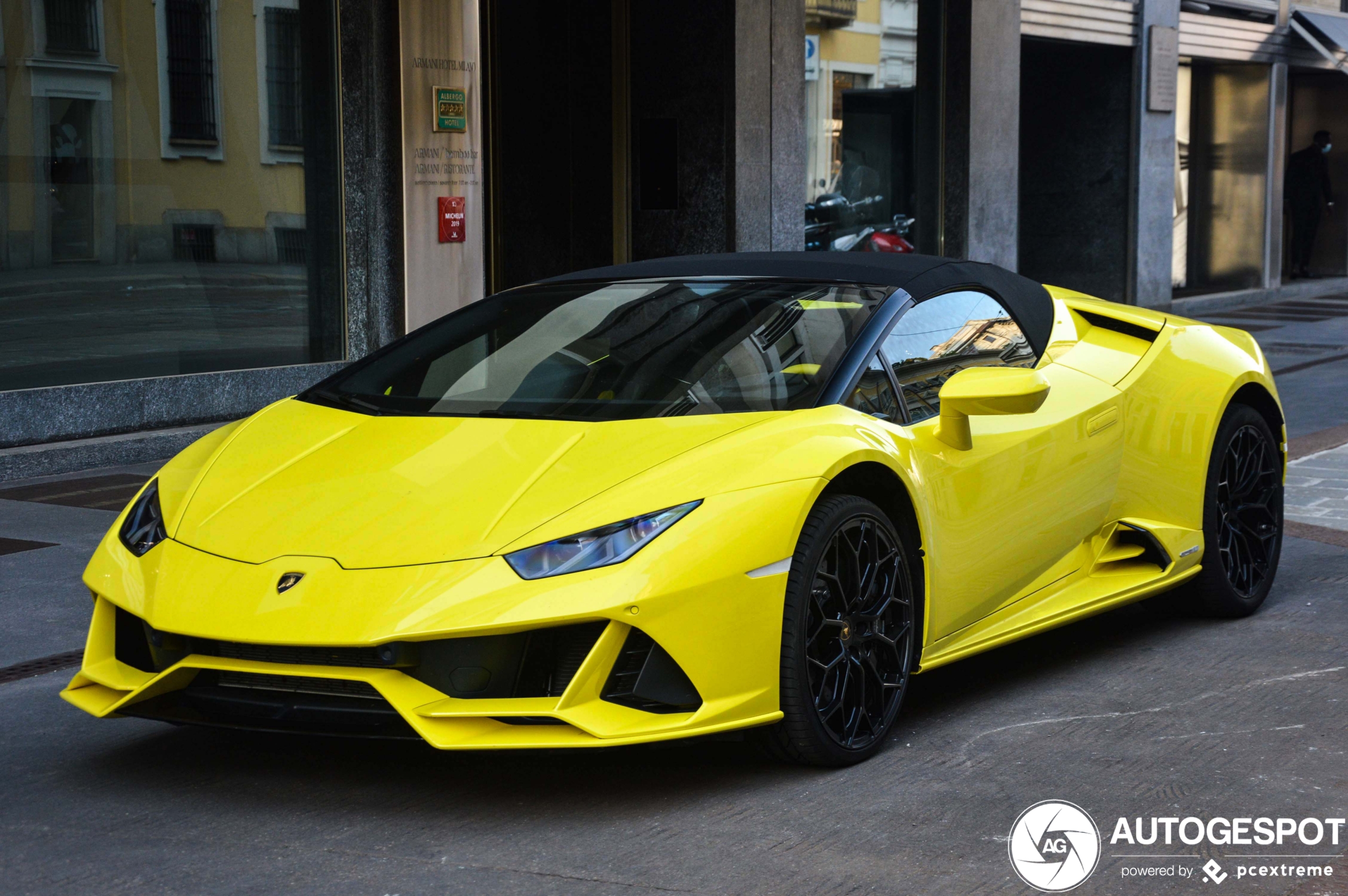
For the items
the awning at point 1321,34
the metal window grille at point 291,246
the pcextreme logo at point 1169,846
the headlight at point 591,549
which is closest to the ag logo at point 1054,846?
the pcextreme logo at point 1169,846

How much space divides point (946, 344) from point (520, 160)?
373 inches

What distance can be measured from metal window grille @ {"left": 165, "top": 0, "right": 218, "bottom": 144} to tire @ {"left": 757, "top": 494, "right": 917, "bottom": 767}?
7255 millimetres

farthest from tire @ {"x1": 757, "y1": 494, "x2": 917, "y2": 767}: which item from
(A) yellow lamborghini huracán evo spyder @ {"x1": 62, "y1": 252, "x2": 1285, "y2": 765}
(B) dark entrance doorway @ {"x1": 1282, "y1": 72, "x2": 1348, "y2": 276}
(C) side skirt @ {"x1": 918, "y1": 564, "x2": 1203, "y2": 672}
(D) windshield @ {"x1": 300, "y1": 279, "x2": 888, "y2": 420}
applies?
(B) dark entrance doorway @ {"x1": 1282, "y1": 72, "x2": 1348, "y2": 276}

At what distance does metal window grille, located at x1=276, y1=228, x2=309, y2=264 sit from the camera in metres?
10.8

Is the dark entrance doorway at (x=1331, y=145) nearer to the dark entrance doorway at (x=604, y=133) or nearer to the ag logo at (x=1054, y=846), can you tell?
the dark entrance doorway at (x=604, y=133)

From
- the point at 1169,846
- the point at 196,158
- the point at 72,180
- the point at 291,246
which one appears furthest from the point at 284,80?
the point at 1169,846

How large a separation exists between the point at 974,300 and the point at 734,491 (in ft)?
5.01

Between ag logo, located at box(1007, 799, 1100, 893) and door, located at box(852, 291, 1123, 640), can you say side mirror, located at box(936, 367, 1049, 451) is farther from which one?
ag logo, located at box(1007, 799, 1100, 893)

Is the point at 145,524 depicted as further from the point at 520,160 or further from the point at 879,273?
the point at 520,160

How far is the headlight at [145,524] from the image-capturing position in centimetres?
405

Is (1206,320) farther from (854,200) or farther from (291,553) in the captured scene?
Answer: (291,553)

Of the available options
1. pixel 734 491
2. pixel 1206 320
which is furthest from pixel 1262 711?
pixel 1206 320

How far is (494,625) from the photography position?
11.4 ft

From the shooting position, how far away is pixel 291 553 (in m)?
3.76
